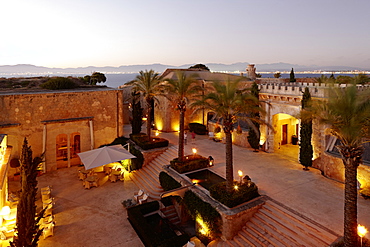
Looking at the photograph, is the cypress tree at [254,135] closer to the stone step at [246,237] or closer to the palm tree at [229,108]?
the palm tree at [229,108]

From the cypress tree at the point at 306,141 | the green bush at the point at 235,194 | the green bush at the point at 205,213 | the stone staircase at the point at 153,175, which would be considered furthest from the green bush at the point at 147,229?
the cypress tree at the point at 306,141

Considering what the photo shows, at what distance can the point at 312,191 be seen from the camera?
14.2 meters

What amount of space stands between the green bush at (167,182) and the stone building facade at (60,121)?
33.6ft

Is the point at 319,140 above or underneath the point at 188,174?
above

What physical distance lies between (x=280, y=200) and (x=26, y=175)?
1291cm

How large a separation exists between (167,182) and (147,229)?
15.2 ft

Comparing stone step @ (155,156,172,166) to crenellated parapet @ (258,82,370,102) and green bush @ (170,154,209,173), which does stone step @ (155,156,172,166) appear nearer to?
green bush @ (170,154,209,173)

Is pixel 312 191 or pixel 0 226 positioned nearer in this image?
pixel 0 226

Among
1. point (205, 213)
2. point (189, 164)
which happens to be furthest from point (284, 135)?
point (205, 213)

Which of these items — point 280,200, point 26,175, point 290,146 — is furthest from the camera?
point 290,146

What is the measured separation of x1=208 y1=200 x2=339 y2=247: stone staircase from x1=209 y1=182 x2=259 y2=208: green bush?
94 cm

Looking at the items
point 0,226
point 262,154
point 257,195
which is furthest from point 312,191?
point 0,226

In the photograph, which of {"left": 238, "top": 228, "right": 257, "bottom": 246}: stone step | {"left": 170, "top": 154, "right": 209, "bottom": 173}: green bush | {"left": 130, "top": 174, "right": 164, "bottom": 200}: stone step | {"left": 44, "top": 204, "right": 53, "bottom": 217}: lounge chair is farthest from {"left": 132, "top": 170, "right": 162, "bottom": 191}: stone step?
{"left": 238, "top": 228, "right": 257, "bottom": 246}: stone step

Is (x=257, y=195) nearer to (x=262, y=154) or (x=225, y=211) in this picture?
(x=225, y=211)
